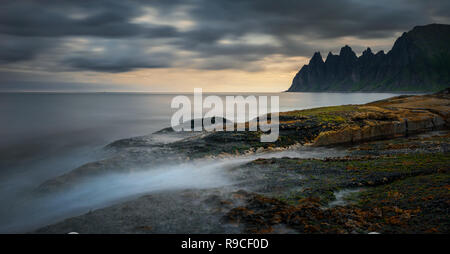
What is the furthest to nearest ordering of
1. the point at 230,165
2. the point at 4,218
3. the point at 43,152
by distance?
1. the point at 43,152
2. the point at 230,165
3. the point at 4,218

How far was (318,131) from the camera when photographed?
18.4 meters

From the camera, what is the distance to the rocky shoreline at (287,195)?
A: 6160 mm

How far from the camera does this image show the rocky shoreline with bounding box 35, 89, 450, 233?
616cm

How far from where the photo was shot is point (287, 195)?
810 centimetres

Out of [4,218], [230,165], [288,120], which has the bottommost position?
[4,218]

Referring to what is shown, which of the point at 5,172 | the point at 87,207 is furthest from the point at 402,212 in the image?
the point at 5,172

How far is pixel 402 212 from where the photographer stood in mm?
6254

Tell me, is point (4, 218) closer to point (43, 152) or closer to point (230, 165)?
point (230, 165)

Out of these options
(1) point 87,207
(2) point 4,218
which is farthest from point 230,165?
(2) point 4,218
